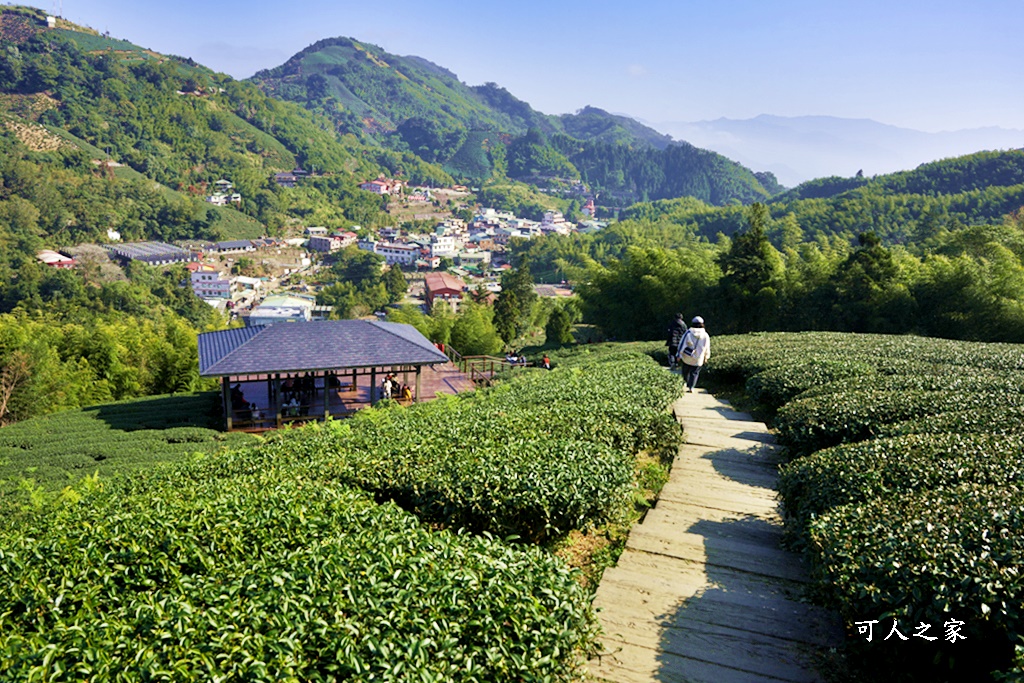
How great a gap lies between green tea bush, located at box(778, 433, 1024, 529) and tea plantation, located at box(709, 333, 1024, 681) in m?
0.01

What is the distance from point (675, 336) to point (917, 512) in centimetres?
821

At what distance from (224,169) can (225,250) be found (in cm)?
3560

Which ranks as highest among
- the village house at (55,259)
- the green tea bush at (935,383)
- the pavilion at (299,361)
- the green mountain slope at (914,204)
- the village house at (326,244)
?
the green mountain slope at (914,204)

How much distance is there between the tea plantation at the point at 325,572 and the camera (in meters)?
2.15

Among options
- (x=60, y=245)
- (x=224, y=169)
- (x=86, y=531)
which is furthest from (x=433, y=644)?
(x=224, y=169)

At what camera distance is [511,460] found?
4.25 meters

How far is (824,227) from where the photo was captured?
60.4 metres

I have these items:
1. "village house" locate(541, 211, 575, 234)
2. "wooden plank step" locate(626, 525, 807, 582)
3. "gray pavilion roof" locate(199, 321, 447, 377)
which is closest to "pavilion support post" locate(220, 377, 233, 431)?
"gray pavilion roof" locate(199, 321, 447, 377)

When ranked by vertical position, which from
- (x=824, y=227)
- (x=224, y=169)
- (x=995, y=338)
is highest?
(x=224, y=169)

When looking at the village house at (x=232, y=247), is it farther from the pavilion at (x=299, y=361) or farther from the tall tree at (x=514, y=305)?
the pavilion at (x=299, y=361)

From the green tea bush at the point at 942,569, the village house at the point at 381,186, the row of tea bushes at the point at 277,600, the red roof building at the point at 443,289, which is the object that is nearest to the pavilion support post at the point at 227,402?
the row of tea bushes at the point at 277,600

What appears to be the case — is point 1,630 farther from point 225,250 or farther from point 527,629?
point 225,250

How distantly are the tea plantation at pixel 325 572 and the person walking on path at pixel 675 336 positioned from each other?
670 centimetres

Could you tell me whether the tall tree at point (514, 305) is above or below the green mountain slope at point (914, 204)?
below
